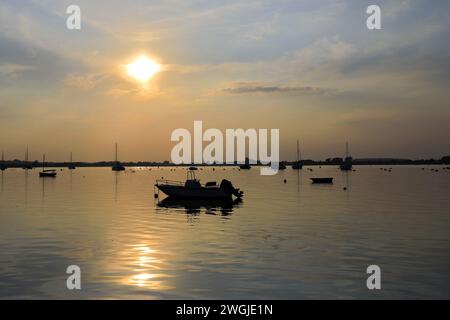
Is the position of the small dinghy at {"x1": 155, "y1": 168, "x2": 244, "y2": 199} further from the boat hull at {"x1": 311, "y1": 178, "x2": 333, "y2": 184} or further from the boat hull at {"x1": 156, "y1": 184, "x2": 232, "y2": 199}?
the boat hull at {"x1": 311, "y1": 178, "x2": 333, "y2": 184}

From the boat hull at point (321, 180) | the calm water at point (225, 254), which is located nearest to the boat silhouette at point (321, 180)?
the boat hull at point (321, 180)

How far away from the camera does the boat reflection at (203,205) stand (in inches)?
2086

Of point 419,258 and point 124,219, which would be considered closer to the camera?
point 419,258

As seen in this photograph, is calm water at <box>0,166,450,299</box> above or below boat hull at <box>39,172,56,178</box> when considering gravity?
below

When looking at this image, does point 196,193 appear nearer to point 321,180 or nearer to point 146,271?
point 146,271

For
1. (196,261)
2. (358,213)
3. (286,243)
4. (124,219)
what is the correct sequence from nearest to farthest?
(196,261), (286,243), (124,219), (358,213)

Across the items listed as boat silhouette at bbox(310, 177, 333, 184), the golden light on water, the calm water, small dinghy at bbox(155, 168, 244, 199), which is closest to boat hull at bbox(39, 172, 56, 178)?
boat silhouette at bbox(310, 177, 333, 184)

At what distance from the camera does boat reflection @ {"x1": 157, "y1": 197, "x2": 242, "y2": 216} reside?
53.0m

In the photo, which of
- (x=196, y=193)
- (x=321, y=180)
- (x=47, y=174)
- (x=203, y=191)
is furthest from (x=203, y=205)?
(x=47, y=174)

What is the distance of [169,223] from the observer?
136ft

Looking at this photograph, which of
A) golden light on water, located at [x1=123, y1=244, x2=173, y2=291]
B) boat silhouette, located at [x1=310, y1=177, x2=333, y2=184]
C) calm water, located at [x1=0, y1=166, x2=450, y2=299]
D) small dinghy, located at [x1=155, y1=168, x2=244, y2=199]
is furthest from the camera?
boat silhouette, located at [x1=310, y1=177, x2=333, y2=184]

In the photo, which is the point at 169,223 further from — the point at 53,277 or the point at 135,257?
the point at 53,277
